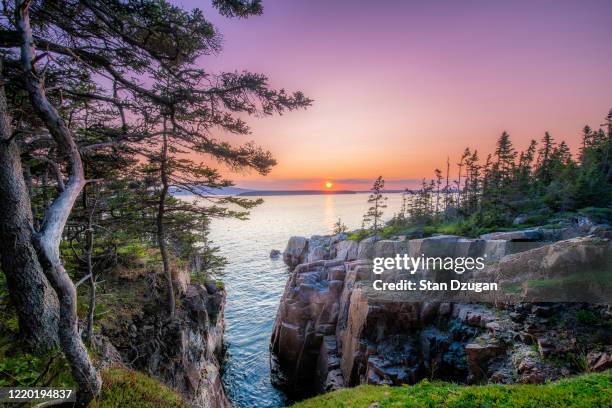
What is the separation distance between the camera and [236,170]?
31.4ft

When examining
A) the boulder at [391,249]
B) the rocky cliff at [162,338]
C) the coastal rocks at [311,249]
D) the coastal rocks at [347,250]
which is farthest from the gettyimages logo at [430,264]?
the coastal rocks at [311,249]

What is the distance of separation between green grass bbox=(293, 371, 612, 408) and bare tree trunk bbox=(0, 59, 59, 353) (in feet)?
24.4

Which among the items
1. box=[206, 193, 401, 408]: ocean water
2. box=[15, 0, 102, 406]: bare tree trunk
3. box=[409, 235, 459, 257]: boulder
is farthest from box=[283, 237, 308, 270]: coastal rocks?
box=[15, 0, 102, 406]: bare tree trunk

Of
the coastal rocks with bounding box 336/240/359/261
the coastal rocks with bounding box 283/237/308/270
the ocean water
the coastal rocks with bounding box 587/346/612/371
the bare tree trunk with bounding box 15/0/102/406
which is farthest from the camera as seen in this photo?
the coastal rocks with bounding box 283/237/308/270

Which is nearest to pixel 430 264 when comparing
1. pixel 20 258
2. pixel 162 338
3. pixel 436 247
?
pixel 436 247

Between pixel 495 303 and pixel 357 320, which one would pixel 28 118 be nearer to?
pixel 357 320

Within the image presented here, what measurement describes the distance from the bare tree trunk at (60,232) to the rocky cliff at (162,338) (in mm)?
3256

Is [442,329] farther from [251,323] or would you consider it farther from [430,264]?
[251,323]

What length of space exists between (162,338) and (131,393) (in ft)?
18.9

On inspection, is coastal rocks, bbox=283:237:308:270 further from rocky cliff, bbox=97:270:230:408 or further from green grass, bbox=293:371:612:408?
green grass, bbox=293:371:612:408

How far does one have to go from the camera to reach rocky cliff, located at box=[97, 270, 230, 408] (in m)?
8.56

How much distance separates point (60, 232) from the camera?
3.76 metres

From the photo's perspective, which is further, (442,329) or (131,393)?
(442,329)

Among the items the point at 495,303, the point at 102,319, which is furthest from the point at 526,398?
the point at 102,319
